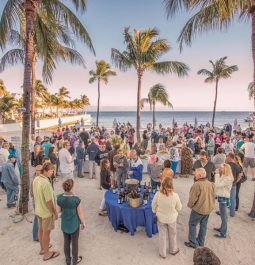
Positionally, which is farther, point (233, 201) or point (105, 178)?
point (105, 178)

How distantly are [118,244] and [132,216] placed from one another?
669 mm

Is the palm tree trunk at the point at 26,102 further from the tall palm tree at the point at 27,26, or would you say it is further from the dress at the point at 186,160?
the dress at the point at 186,160

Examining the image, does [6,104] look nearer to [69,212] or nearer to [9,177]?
[9,177]

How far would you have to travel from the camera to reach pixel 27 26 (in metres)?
6.37

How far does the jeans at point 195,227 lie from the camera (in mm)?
4683

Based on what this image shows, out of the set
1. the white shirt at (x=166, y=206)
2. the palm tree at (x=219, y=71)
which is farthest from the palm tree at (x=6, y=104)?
the white shirt at (x=166, y=206)

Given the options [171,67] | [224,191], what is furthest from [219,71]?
[224,191]

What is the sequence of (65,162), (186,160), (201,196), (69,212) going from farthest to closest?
(186,160) → (65,162) → (201,196) → (69,212)

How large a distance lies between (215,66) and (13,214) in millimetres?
25004

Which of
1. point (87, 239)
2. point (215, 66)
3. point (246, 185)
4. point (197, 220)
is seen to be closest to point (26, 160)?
point (87, 239)

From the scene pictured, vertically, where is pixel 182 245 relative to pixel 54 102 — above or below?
below

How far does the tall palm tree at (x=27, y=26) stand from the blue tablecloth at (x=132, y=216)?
2718 millimetres

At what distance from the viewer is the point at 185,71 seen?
14.7 metres

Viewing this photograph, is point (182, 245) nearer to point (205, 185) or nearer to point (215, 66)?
point (205, 185)
